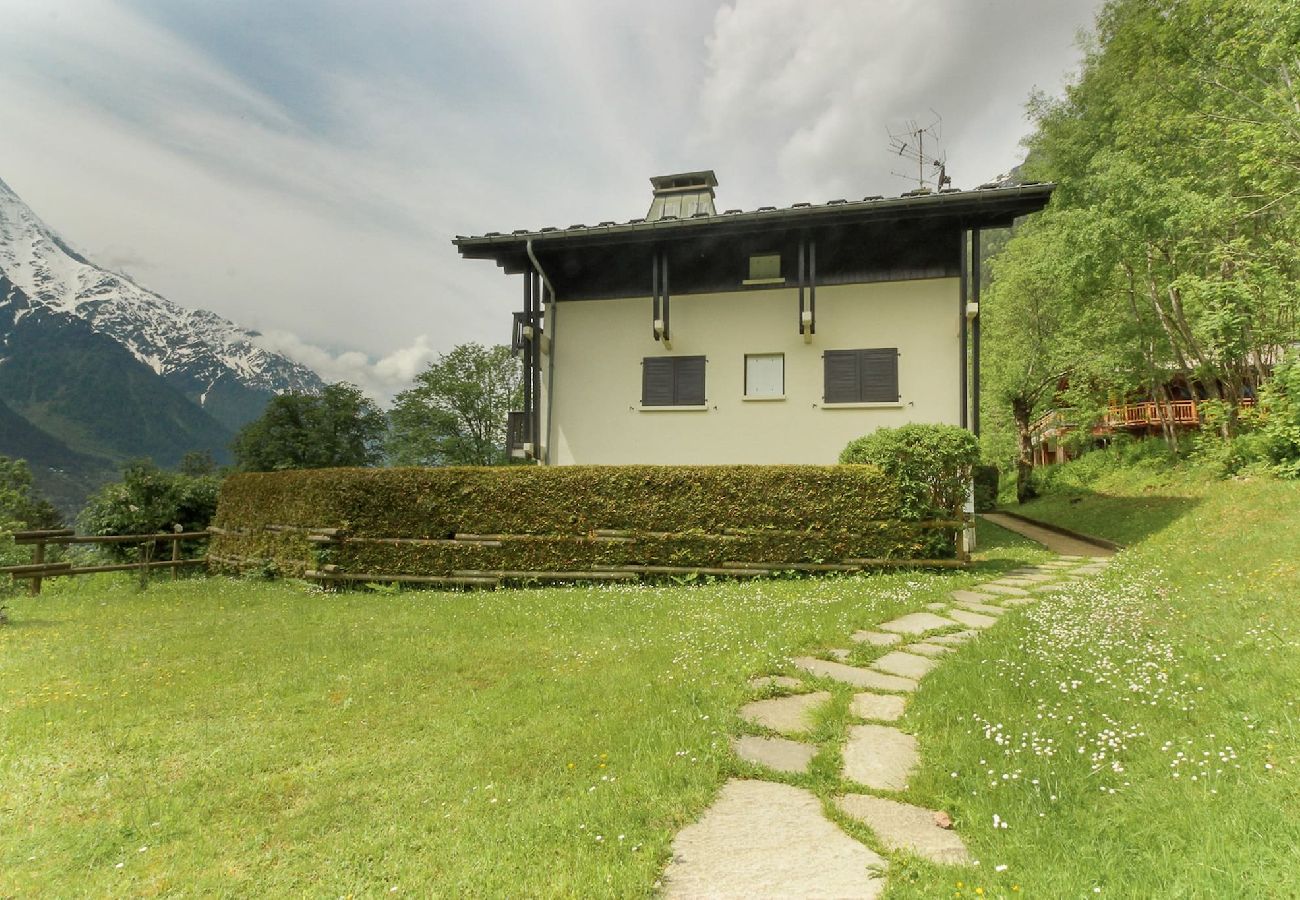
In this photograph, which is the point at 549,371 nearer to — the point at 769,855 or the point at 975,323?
the point at 975,323

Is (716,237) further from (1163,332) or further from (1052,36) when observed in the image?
(1163,332)

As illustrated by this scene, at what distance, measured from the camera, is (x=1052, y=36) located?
1788 centimetres

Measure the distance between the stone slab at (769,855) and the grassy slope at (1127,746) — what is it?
221mm

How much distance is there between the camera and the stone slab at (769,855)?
2211 mm

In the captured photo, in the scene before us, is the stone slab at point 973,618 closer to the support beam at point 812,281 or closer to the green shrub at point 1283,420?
the support beam at point 812,281

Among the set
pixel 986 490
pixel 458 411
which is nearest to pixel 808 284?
pixel 986 490

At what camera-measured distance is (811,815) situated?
2.75 meters

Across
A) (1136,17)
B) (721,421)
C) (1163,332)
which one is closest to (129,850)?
(721,421)

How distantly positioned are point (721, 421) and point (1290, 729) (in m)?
10.7

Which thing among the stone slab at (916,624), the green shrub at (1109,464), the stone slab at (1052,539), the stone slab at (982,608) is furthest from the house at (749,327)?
the green shrub at (1109,464)

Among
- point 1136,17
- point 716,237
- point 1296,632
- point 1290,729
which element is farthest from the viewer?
point 1136,17

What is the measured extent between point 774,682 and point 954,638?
7.93 feet

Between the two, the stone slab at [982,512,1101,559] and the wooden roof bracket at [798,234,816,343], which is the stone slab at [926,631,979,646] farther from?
the wooden roof bracket at [798,234,816,343]

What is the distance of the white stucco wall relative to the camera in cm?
1249
